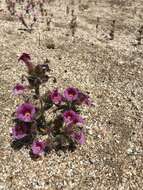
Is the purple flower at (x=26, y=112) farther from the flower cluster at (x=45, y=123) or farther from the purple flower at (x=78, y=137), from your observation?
the purple flower at (x=78, y=137)

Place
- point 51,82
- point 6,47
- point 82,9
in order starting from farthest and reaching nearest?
1. point 82,9
2. point 6,47
3. point 51,82

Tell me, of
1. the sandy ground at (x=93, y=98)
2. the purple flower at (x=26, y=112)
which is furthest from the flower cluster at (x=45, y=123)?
the sandy ground at (x=93, y=98)

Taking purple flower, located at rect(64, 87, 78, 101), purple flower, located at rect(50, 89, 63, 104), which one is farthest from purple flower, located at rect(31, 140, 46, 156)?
purple flower, located at rect(64, 87, 78, 101)

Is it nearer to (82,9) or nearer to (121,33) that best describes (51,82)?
(121,33)

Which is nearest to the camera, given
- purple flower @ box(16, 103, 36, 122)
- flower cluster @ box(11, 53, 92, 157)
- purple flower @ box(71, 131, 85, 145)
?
purple flower @ box(16, 103, 36, 122)

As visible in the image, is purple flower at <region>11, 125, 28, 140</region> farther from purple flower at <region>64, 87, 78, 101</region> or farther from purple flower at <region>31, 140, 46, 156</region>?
purple flower at <region>64, 87, 78, 101</region>

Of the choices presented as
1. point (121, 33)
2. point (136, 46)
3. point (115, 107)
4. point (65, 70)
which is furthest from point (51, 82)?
point (121, 33)
